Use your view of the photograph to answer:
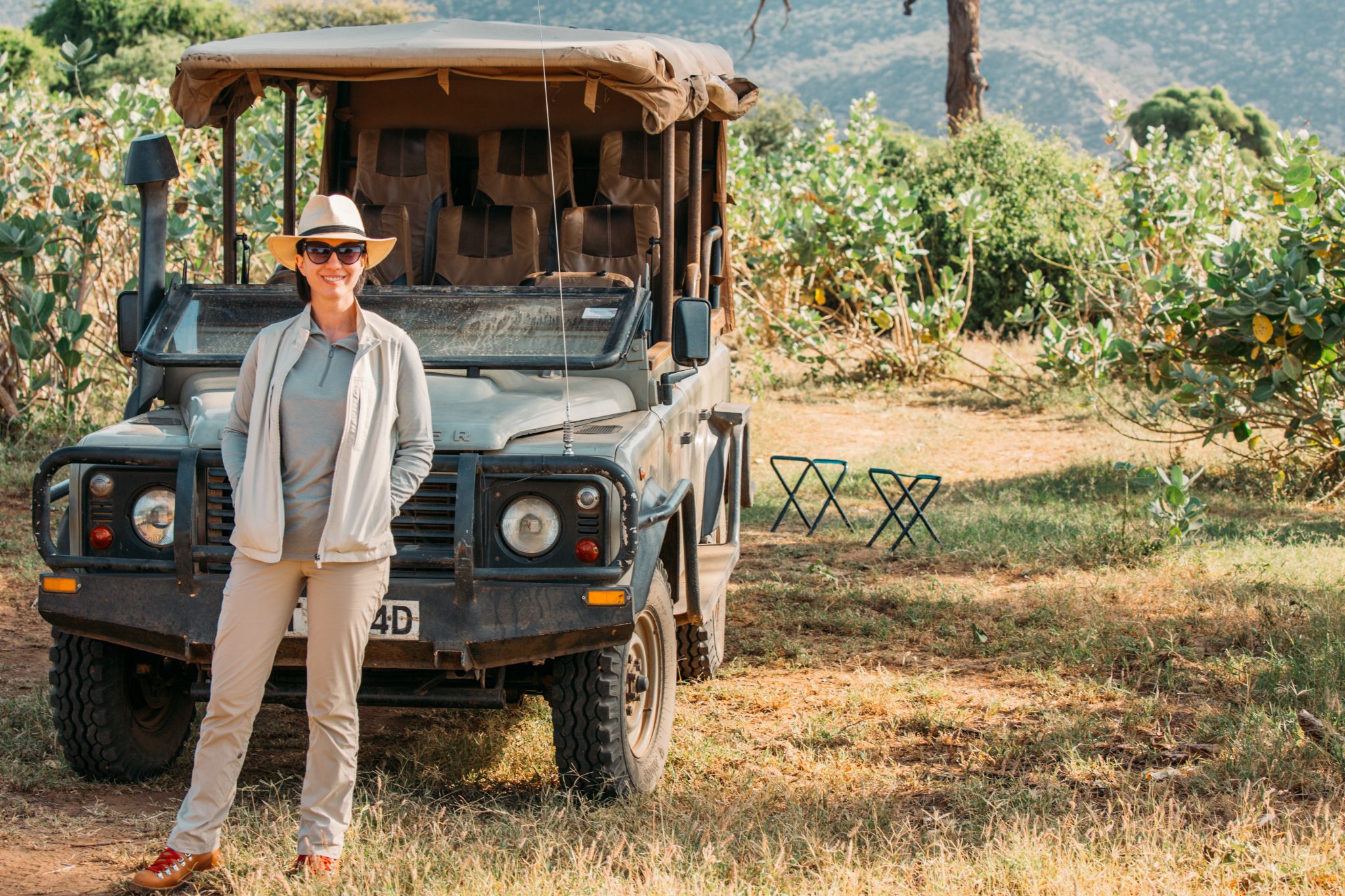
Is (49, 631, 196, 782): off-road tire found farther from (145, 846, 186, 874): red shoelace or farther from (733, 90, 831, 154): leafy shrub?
(733, 90, 831, 154): leafy shrub

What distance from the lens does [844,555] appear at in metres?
8.67

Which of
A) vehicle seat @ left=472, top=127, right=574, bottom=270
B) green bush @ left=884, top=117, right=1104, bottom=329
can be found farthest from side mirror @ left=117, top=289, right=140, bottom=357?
green bush @ left=884, top=117, right=1104, bottom=329

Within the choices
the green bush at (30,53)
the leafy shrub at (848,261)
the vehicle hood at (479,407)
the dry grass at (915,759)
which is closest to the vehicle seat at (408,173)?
the vehicle hood at (479,407)

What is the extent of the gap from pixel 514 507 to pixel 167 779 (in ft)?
5.48

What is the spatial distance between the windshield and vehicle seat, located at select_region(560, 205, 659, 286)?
112cm

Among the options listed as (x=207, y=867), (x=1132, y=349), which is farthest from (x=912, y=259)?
(x=207, y=867)

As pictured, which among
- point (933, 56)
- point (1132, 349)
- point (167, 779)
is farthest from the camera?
point (933, 56)

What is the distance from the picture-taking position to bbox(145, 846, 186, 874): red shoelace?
12.1 feet

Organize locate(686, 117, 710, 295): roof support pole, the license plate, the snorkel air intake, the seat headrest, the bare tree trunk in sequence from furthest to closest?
the bare tree trunk < the seat headrest < locate(686, 117, 710, 295): roof support pole < the snorkel air intake < the license plate

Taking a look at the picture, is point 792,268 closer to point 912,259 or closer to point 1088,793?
point 912,259

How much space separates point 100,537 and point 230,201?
7.77ft

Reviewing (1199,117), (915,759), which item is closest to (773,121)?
(1199,117)

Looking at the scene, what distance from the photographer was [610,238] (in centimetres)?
657

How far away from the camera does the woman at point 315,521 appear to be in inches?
144
